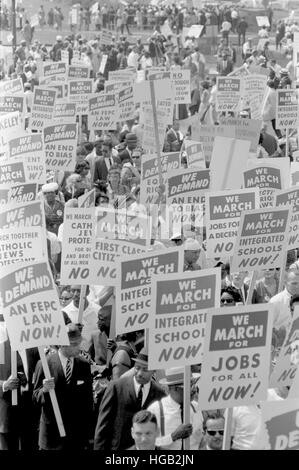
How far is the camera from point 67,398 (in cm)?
→ 963

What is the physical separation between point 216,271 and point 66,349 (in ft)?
4.24

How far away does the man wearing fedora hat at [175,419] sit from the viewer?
28.1 feet

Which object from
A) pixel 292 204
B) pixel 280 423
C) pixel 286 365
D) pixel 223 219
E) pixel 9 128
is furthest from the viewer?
pixel 9 128

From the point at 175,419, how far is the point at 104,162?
980cm

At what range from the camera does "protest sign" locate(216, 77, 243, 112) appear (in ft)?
75.0

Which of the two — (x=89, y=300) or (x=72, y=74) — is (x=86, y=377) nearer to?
(x=89, y=300)

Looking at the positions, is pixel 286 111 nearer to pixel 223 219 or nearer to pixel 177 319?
pixel 223 219

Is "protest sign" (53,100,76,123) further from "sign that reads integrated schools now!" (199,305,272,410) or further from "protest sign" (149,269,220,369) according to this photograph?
"sign that reads integrated schools now!" (199,305,272,410)

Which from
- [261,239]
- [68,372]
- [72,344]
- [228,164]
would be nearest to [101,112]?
[228,164]

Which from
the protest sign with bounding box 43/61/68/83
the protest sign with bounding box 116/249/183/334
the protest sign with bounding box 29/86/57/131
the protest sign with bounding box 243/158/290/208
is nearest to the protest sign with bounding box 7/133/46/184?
the protest sign with bounding box 243/158/290/208

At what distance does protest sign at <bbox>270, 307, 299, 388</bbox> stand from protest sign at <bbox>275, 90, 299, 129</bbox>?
11178 mm

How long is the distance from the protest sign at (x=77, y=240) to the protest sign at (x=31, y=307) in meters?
→ 2.25

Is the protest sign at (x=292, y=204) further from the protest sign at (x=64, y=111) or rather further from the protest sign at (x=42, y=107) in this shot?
the protest sign at (x=42, y=107)

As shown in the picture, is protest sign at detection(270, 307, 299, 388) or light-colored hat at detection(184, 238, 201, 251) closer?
protest sign at detection(270, 307, 299, 388)
